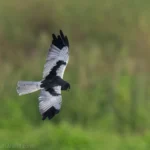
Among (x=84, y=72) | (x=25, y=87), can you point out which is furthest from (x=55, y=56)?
(x=84, y=72)

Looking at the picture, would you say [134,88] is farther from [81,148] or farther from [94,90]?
[81,148]

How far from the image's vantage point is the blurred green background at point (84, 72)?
10.5 metres

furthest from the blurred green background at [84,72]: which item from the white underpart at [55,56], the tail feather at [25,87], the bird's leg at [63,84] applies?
the tail feather at [25,87]

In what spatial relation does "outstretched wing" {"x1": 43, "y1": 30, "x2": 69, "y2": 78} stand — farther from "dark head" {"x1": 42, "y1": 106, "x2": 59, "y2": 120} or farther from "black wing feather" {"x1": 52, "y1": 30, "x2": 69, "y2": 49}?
"dark head" {"x1": 42, "y1": 106, "x2": 59, "y2": 120}

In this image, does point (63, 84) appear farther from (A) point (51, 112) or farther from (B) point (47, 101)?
(A) point (51, 112)

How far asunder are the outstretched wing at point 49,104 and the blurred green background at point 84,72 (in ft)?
8.82

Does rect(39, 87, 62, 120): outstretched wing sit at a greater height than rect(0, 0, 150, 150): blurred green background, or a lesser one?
lesser

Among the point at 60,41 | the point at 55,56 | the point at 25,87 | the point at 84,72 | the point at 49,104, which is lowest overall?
the point at 49,104

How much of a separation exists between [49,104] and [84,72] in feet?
→ 14.5

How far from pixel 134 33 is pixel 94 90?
2257 mm

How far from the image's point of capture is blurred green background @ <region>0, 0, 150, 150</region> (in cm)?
1045

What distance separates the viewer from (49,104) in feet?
23.3

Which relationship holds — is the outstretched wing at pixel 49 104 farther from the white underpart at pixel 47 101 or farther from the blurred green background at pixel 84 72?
the blurred green background at pixel 84 72

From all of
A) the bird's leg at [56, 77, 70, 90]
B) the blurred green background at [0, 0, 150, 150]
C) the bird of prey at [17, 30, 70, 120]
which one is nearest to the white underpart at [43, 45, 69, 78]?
the bird of prey at [17, 30, 70, 120]
